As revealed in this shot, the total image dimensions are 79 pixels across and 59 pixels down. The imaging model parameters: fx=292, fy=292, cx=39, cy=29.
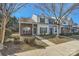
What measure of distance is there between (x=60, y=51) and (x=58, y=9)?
0.62 meters

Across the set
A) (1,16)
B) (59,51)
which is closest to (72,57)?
(59,51)

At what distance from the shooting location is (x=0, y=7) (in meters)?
4.30

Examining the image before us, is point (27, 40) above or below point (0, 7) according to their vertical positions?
below

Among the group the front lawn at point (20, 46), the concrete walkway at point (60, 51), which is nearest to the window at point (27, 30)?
the front lawn at point (20, 46)

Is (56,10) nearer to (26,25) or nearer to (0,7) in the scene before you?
(26,25)

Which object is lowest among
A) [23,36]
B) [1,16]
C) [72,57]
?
[72,57]

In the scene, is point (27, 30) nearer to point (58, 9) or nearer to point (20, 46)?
point (20, 46)

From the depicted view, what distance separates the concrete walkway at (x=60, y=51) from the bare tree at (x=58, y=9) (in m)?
0.31

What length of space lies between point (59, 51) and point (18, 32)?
0.66m

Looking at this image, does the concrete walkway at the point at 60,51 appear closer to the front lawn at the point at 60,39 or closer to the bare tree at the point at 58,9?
the front lawn at the point at 60,39

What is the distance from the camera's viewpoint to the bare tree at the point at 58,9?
169 inches

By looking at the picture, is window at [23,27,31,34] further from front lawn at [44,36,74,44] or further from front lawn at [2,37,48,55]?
front lawn at [44,36,74,44]

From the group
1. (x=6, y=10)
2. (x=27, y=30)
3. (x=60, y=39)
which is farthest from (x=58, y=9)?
(x=6, y=10)

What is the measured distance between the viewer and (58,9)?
4312mm
